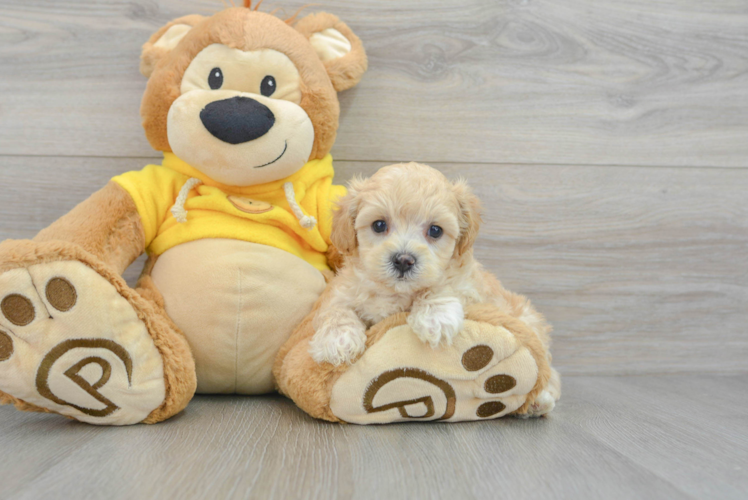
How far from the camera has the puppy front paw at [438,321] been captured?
3.42ft

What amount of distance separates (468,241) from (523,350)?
26 centimetres

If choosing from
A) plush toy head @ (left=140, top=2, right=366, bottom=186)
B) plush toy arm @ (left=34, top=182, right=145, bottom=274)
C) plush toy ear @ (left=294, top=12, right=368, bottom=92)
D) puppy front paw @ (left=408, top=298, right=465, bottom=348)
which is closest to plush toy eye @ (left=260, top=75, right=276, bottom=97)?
plush toy head @ (left=140, top=2, right=366, bottom=186)

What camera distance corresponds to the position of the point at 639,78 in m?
1.65

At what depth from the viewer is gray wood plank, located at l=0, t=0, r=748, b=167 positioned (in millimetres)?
1506

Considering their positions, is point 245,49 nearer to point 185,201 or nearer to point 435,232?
point 185,201

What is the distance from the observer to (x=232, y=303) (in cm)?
123

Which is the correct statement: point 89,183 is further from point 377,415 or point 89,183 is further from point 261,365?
point 377,415

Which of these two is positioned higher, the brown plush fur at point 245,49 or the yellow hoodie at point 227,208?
the brown plush fur at point 245,49

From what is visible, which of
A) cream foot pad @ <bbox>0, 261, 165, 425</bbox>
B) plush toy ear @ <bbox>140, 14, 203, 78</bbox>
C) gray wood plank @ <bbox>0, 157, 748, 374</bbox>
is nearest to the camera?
cream foot pad @ <bbox>0, 261, 165, 425</bbox>

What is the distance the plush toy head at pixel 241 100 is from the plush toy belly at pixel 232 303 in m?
0.20

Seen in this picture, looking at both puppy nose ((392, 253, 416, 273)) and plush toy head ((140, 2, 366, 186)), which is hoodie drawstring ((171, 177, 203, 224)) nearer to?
plush toy head ((140, 2, 366, 186))

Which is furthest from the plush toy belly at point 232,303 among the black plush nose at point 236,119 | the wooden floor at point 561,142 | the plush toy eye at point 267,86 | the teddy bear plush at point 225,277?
the plush toy eye at point 267,86

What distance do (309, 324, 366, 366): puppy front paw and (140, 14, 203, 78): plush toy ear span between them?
2.84 feet

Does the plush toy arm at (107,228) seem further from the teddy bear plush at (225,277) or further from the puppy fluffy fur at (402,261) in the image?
the puppy fluffy fur at (402,261)
